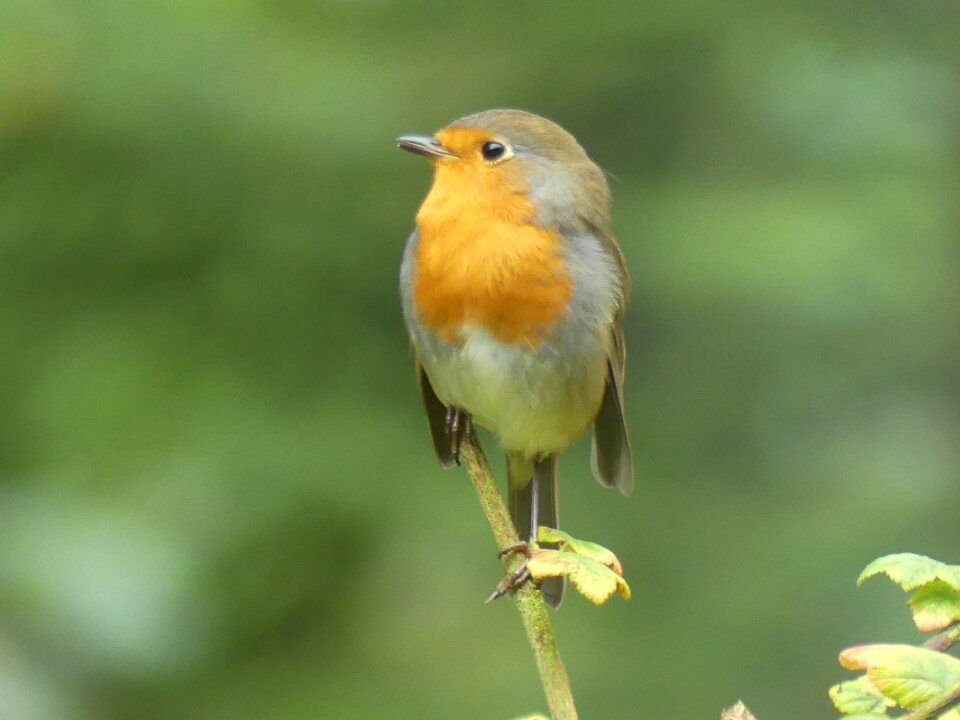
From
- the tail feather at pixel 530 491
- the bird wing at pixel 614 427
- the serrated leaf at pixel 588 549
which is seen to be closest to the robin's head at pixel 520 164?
the bird wing at pixel 614 427

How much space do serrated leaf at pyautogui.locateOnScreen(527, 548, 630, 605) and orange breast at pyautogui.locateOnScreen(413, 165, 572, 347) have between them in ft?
5.30

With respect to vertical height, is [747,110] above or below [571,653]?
above

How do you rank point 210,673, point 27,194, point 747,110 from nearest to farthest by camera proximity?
point 210,673 < point 27,194 < point 747,110

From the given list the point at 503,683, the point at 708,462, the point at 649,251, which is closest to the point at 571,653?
the point at 503,683

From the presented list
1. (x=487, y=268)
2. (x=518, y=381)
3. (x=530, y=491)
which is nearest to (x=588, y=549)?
(x=487, y=268)

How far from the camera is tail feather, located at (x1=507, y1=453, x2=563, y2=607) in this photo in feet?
12.8

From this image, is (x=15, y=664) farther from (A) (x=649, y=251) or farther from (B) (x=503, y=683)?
(A) (x=649, y=251)

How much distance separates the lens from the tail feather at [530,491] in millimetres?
3916

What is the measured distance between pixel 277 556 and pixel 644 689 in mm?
1323

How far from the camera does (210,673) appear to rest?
10.8 feet

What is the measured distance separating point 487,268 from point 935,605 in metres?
1.87

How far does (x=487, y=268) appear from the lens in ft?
10.4

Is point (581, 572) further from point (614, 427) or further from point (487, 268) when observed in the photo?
point (614, 427)

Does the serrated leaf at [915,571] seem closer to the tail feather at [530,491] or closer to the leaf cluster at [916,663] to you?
the leaf cluster at [916,663]
